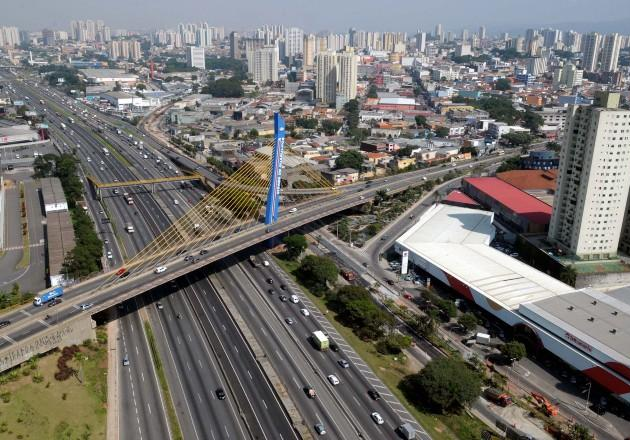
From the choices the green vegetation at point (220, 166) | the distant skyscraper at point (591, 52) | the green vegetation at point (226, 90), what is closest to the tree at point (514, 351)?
the green vegetation at point (220, 166)

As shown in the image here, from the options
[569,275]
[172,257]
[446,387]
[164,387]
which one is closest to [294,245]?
[172,257]

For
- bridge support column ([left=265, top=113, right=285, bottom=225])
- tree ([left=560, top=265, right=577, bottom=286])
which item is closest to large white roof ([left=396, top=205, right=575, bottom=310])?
tree ([left=560, top=265, right=577, bottom=286])

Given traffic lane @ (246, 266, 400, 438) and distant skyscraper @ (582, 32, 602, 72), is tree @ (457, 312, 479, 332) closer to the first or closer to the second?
traffic lane @ (246, 266, 400, 438)

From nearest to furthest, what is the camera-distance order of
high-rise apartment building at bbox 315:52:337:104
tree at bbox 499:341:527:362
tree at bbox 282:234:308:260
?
tree at bbox 499:341:527:362
tree at bbox 282:234:308:260
high-rise apartment building at bbox 315:52:337:104

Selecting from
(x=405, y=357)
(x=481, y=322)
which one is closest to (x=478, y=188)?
(x=481, y=322)

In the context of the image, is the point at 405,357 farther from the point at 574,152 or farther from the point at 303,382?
the point at 574,152

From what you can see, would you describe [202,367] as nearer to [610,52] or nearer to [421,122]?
[421,122]

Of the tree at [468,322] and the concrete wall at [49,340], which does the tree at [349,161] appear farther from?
the concrete wall at [49,340]
